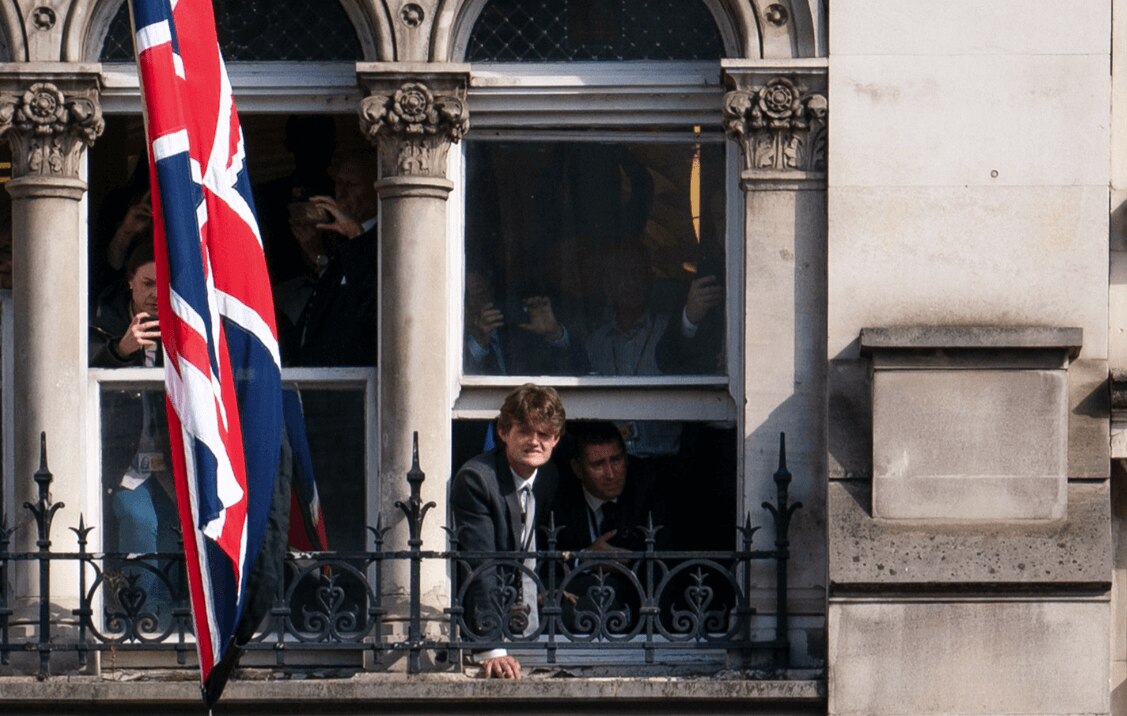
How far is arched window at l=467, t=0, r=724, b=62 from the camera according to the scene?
11.8 meters

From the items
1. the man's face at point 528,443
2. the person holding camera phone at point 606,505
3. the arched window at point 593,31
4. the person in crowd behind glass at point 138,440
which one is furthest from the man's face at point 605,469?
the person in crowd behind glass at point 138,440

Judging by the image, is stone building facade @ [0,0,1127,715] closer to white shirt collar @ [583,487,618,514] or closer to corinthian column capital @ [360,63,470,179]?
corinthian column capital @ [360,63,470,179]

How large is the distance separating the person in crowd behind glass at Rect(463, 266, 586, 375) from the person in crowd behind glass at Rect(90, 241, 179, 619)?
144 centimetres

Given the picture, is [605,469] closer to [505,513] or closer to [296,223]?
[505,513]

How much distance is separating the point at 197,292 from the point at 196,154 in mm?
583

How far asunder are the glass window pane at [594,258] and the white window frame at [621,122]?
7 cm

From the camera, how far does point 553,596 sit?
11141 mm

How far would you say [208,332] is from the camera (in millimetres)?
10164

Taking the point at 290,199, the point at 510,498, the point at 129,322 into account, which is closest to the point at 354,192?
the point at 290,199

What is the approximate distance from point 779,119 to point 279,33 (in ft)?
7.66

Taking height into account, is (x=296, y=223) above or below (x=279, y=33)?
below

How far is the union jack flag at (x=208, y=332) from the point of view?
33.1ft

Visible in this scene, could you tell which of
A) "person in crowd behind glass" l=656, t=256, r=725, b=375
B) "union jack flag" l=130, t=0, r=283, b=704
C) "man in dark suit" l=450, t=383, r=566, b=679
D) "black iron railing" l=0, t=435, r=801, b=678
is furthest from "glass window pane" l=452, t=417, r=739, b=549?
"union jack flag" l=130, t=0, r=283, b=704

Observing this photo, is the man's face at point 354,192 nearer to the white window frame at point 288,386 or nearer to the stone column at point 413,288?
the stone column at point 413,288
